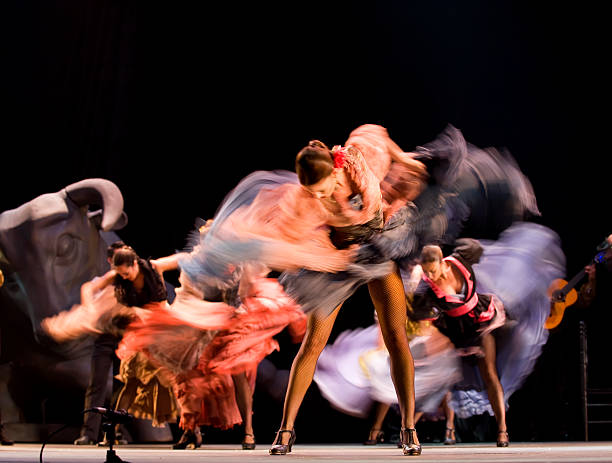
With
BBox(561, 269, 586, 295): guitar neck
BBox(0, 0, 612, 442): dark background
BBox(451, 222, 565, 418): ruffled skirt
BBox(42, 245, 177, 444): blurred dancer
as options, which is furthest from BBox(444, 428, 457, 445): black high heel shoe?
BBox(42, 245, 177, 444): blurred dancer

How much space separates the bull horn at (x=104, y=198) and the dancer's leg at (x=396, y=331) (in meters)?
2.85

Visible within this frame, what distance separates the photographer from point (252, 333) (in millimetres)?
4617

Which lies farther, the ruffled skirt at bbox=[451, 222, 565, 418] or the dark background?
the dark background

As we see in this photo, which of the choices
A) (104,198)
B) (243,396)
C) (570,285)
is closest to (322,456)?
(243,396)

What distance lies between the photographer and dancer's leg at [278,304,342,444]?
2875mm

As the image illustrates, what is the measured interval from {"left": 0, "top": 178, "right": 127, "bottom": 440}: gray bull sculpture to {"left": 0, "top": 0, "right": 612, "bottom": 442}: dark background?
31.3 inches

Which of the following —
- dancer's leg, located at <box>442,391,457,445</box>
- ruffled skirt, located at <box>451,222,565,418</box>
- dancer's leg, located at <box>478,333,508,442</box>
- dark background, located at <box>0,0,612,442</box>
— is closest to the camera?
dancer's leg, located at <box>478,333,508,442</box>

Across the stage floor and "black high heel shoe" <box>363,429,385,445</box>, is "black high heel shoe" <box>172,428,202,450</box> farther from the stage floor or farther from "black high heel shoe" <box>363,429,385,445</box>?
"black high heel shoe" <box>363,429,385,445</box>

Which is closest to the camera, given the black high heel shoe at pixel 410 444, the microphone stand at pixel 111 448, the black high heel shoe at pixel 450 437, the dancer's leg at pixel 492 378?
the microphone stand at pixel 111 448

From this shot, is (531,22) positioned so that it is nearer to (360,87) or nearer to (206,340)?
(360,87)

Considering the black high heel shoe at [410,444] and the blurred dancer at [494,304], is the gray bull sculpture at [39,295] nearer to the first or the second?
the blurred dancer at [494,304]

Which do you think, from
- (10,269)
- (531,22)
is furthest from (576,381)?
(10,269)

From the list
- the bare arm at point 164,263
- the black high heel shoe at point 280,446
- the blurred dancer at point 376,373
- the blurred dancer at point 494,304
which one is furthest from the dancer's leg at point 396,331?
the bare arm at point 164,263

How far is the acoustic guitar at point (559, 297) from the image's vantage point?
5480mm
